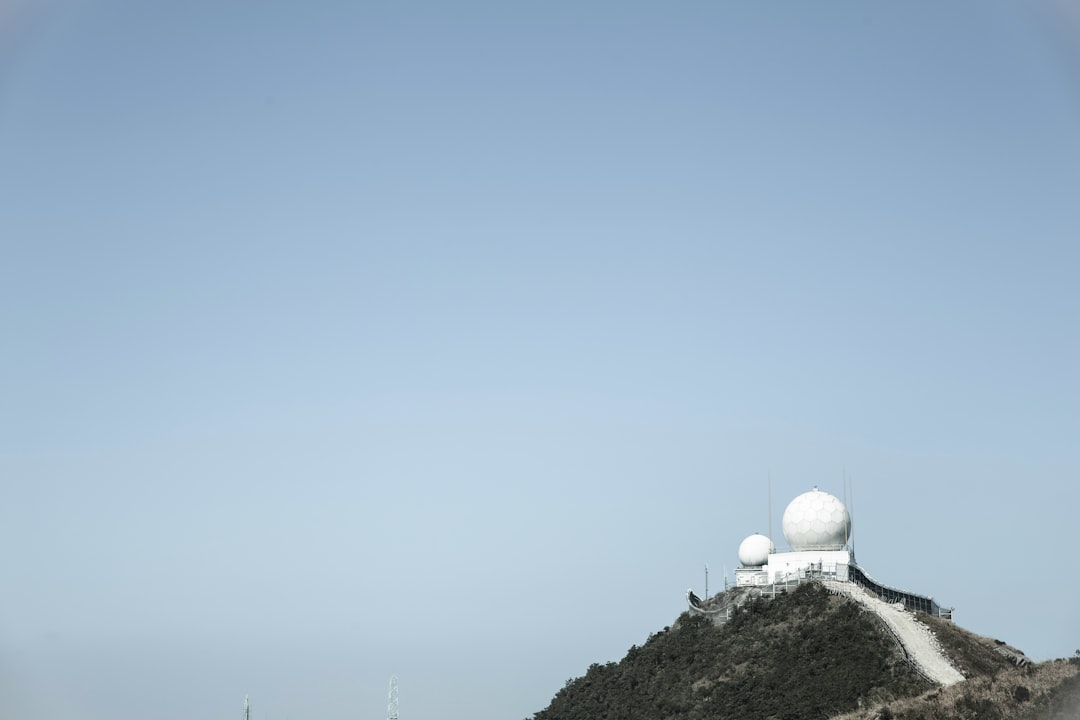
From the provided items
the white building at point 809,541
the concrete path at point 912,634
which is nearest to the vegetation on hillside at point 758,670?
the concrete path at point 912,634

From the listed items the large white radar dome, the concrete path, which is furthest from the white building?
→ the concrete path

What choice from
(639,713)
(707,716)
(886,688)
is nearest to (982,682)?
(886,688)

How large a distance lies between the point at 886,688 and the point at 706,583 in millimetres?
26419

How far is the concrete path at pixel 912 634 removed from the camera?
76.6m

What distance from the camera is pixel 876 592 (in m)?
92.1

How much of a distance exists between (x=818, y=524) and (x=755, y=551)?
22.0ft

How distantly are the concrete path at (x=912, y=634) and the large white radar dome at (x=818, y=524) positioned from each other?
20.2 feet

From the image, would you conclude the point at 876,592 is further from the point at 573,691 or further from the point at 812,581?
the point at 573,691

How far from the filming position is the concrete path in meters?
76.6

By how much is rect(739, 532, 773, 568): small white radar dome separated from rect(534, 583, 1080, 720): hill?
8.29 meters

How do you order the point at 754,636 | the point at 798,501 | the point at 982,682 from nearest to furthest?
the point at 982,682
the point at 754,636
the point at 798,501

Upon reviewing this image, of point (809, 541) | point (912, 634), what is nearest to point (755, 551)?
point (809, 541)

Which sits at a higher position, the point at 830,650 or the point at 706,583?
the point at 706,583

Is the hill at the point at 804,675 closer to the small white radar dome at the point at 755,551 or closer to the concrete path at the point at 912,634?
the concrete path at the point at 912,634
